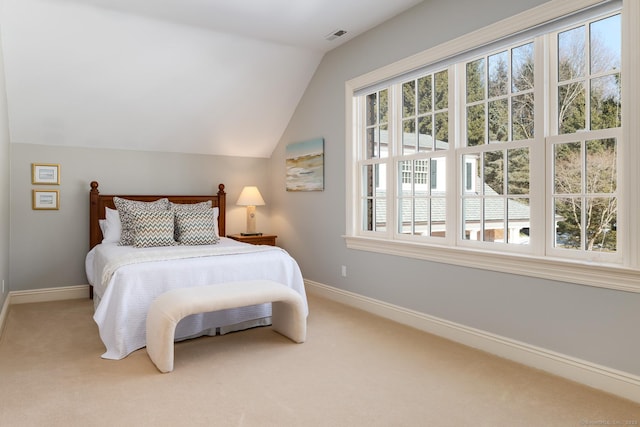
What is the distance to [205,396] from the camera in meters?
2.35

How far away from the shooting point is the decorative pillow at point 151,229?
4.07 m

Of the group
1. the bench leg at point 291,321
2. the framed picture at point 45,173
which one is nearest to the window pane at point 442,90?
the bench leg at point 291,321

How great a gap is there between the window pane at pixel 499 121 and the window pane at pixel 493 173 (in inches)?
4.4

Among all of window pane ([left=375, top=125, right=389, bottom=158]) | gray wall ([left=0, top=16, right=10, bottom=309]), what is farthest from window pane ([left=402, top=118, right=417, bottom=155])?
gray wall ([left=0, top=16, right=10, bottom=309])

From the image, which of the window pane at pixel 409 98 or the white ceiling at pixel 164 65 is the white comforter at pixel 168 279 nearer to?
the white ceiling at pixel 164 65

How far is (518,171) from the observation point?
9.65ft

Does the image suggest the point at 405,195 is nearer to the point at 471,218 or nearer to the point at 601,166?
the point at 471,218

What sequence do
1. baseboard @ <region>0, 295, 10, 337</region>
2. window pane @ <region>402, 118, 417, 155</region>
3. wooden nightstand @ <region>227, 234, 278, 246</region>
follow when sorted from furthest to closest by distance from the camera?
wooden nightstand @ <region>227, 234, 278, 246</region>, window pane @ <region>402, 118, 417, 155</region>, baseboard @ <region>0, 295, 10, 337</region>

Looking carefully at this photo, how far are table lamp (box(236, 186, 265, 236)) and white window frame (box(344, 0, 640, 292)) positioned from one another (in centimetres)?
171

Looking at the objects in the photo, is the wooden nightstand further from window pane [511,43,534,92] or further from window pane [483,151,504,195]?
window pane [511,43,534,92]

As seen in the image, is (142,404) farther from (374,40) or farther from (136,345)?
(374,40)

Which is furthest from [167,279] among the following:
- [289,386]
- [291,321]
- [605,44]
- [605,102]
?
[605,44]

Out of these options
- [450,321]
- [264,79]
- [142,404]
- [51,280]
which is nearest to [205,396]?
[142,404]

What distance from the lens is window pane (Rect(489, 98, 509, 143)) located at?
9.90ft
